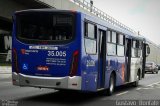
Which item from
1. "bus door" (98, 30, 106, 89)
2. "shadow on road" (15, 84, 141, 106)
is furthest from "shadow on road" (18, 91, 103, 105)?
"bus door" (98, 30, 106, 89)

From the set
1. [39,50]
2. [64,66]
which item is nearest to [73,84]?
[64,66]

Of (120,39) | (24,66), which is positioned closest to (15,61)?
(24,66)

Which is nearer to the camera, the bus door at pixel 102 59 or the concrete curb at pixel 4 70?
the bus door at pixel 102 59

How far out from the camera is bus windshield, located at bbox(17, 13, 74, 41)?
1398 cm

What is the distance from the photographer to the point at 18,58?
1445 cm

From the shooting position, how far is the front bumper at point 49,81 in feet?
44.6

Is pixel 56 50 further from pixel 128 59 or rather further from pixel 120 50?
pixel 128 59

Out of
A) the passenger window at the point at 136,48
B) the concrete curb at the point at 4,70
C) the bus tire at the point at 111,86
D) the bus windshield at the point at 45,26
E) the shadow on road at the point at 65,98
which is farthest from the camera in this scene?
the concrete curb at the point at 4,70

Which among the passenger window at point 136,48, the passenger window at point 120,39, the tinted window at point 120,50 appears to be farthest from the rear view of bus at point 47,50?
the passenger window at point 136,48

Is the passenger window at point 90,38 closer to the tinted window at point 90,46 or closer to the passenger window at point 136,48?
the tinted window at point 90,46

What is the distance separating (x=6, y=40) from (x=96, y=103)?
41417mm

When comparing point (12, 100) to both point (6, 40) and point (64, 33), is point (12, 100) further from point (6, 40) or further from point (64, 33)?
point (6, 40)

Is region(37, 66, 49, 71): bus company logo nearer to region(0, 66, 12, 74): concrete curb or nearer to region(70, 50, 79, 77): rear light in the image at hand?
region(70, 50, 79, 77): rear light

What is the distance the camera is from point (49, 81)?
45.4ft
